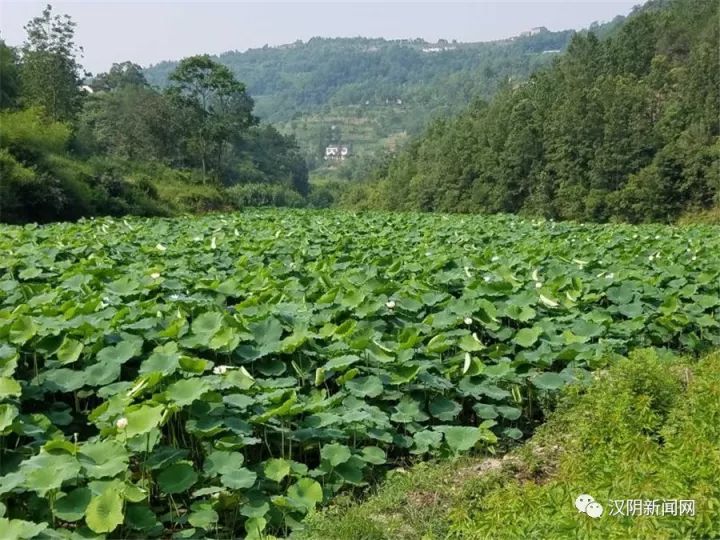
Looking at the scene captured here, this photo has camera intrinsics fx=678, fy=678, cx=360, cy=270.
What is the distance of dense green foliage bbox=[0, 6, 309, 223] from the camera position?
17938 mm

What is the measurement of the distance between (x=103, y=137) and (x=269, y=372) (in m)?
38.9

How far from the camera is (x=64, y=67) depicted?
3120 centimetres

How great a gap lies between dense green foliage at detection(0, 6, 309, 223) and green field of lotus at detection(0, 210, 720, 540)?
1275 cm

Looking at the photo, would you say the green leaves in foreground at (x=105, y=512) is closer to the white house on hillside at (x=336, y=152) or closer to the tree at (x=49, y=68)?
the tree at (x=49, y=68)

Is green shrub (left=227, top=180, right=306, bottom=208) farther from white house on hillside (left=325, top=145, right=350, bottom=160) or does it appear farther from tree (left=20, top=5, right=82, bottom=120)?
white house on hillside (left=325, top=145, right=350, bottom=160)

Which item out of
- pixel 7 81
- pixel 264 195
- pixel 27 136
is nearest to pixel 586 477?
pixel 27 136

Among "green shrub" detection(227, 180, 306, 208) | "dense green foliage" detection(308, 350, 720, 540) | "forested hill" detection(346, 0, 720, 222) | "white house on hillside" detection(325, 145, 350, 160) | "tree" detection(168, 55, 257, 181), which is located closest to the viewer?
"dense green foliage" detection(308, 350, 720, 540)

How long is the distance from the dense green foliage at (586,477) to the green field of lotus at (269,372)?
22 centimetres

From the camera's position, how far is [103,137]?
1540 inches

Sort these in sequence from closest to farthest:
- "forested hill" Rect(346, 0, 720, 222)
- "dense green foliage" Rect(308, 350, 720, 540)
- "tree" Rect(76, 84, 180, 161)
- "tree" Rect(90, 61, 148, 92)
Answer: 1. "dense green foliage" Rect(308, 350, 720, 540)
2. "forested hill" Rect(346, 0, 720, 222)
3. "tree" Rect(76, 84, 180, 161)
4. "tree" Rect(90, 61, 148, 92)

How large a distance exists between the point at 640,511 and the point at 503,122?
44.4 m

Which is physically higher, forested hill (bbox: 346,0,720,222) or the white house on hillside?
forested hill (bbox: 346,0,720,222)

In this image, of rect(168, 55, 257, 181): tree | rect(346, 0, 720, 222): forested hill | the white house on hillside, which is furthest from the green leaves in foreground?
the white house on hillside

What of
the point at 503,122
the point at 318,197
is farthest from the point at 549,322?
the point at 318,197
